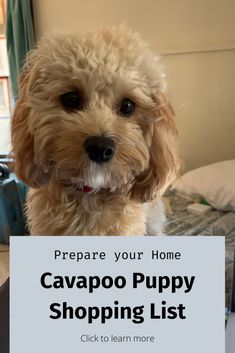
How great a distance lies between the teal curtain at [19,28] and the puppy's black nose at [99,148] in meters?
1.98

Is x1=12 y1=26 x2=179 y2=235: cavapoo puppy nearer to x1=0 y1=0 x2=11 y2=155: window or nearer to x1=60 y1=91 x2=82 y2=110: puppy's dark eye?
x1=60 y1=91 x2=82 y2=110: puppy's dark eye

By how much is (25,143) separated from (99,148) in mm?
184

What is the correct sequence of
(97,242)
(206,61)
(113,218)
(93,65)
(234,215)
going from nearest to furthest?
(97,242) < (93,65) < (113,218) < (234,215) < (206,61)

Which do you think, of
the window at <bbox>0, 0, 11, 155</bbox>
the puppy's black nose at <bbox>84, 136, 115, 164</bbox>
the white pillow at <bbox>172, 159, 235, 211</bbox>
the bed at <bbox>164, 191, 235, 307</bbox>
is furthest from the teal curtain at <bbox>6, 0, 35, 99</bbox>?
the puppy's black nose at <bbox>84, 136, 115, 164</bbox>

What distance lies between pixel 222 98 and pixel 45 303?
201 centimetres

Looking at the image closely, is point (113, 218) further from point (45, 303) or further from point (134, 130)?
point (45, 303)

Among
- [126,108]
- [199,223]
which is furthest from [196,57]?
[126,108]

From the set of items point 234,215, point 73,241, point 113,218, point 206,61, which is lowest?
point 234,215

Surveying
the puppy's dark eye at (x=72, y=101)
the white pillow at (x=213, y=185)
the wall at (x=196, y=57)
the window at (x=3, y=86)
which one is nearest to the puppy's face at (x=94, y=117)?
the puppy's dark eye at (x=72, y=101)

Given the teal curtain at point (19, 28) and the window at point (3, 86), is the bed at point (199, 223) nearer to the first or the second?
the teal curtain at point (19, 28)

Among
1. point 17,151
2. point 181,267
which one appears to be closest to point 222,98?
point 17,151

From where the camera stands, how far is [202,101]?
236 cm

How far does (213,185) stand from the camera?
1840mm

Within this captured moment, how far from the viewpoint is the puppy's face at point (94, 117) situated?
2.46ft
